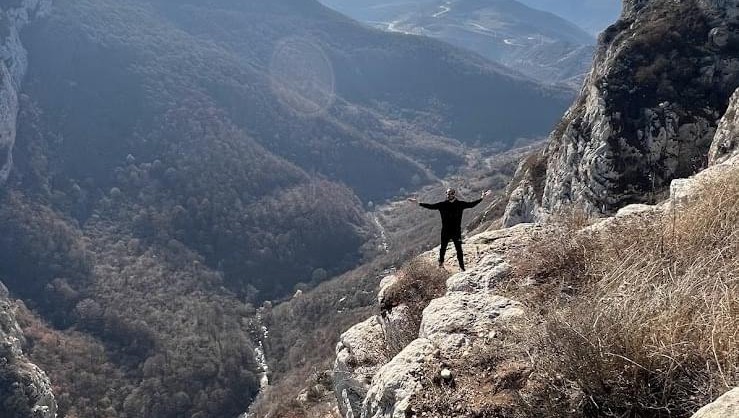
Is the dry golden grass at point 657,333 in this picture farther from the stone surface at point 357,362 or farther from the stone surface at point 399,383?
the stone surface at point 357,362

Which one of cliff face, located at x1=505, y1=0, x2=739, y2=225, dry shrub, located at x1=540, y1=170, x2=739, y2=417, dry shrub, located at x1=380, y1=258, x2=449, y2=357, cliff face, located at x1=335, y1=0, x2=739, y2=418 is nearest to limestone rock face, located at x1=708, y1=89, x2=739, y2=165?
cliff face, located at x1=335, y1=0, x2=739, y2=418

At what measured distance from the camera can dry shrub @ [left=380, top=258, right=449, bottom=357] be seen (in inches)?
396

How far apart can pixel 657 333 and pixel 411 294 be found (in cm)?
696

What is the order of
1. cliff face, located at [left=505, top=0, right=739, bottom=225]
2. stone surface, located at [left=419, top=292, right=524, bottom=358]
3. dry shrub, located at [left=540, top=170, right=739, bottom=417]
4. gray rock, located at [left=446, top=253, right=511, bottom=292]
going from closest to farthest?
dry shrub, located at [left=540, top=170, right=739, bottom=417]
stone surface, located at [left=419, top=292, right=524, bottom=358]
gray rock, located at [left=446, top=253, right=511, bottom=292]
cliff face, located at [left=505, top=0, right=739, bottom=225]

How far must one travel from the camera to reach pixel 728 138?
55.8 ft

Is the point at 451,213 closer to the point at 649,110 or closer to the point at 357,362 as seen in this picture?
the point at 357,362

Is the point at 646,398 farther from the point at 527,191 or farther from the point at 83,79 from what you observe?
the point at 83,79

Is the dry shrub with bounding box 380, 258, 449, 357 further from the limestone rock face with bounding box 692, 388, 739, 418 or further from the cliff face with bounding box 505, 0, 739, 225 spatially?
the cliff face with bounding box 505, 0, 739, 225

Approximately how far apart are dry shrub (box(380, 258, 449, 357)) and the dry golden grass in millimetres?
4390

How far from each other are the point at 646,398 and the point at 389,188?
19390 cm

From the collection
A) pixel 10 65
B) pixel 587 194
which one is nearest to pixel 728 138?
pixel 587 194

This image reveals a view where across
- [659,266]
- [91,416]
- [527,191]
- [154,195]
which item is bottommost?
[91,416]

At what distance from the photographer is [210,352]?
102250 millimetres

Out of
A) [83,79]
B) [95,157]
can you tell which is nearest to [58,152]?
[95,157]
